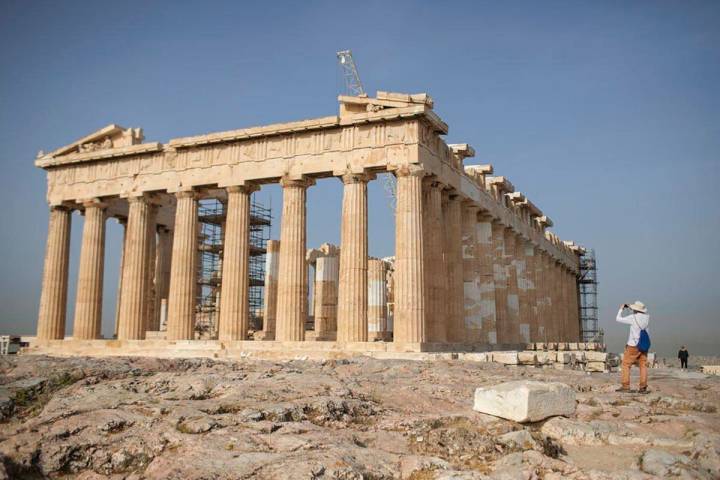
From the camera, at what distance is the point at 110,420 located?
9125mm

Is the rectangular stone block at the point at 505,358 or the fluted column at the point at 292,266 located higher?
the fluted column at the point at 292,266

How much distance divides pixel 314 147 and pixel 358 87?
4613 centimetres

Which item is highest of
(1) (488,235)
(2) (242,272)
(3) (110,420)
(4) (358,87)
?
(4) (358,87)

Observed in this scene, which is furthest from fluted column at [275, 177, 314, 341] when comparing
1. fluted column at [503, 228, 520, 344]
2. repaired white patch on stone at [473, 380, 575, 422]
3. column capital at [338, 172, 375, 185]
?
repaired white patch on stone at [473, 380, 575, 422]

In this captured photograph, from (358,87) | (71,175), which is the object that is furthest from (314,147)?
(358,87)

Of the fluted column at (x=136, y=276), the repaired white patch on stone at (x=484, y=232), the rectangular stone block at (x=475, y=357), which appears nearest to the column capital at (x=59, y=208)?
the fluted column at (x=136, y=276)

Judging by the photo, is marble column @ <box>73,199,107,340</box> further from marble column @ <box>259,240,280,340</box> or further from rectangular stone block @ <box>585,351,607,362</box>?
rectangular stone block @ <box>585,351,607,362</box>

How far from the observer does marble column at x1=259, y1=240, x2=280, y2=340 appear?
3728 centimetres

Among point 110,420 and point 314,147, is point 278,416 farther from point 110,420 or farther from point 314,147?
point 314,147

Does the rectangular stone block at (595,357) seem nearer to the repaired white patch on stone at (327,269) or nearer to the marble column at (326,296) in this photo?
the marble column at (326,296)

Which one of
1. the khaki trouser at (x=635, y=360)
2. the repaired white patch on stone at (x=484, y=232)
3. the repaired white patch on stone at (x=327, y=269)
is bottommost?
the khaki trouser at (x=635, y=360)

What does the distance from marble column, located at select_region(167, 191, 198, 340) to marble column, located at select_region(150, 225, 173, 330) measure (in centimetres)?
1008

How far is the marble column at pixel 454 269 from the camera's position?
29219mm

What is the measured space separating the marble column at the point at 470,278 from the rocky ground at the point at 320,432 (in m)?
17.6
